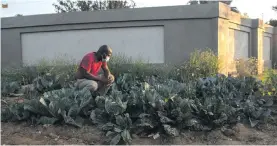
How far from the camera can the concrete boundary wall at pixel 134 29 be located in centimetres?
1098

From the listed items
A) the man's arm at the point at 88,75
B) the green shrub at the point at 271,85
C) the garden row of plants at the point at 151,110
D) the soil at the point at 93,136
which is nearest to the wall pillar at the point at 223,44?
the green shrub at the point at 271,85

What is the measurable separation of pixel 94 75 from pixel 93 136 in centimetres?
176

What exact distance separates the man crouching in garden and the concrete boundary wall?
203 inches

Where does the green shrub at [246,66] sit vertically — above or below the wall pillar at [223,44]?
below

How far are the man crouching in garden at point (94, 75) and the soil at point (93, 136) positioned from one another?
126 cm

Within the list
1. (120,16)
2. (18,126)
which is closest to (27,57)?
(120,16)

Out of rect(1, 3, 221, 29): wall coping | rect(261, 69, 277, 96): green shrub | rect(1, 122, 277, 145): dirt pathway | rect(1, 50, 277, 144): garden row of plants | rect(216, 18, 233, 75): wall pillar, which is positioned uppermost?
rect(1, 3, 221, 29): wall coping

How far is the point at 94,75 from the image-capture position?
6.19 m

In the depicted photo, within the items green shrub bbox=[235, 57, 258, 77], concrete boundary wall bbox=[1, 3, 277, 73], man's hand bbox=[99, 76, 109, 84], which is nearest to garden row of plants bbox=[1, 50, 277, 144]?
man's hand bbox=[99, 76, 109, 84]

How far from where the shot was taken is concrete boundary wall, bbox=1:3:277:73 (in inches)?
432

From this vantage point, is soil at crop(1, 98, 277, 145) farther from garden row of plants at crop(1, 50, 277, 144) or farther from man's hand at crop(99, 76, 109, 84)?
man's hand at crop(99, 76, 109, 84)

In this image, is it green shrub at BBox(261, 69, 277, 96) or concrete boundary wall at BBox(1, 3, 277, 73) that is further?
concrete boundary wall at BBox(1, 3, 277, 73)

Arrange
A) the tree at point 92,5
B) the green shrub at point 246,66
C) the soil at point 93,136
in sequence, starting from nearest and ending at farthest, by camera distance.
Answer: the soil at point 93,136
the green shrub at point 246,66
the tree at point 92,5

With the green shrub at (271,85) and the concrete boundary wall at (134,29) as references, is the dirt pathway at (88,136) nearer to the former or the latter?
the green shrub at (271,85)
